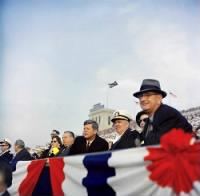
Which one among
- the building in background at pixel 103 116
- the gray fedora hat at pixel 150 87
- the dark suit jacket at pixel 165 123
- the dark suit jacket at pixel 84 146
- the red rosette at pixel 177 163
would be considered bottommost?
the red rosette at pixel 177 163

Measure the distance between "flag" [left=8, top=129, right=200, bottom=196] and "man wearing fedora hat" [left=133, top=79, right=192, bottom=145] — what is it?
0.36 meters

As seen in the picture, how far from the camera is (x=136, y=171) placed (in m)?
3.06

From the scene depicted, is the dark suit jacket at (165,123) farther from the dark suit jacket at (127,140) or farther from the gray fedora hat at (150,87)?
the dark suit jacket at (127,140)

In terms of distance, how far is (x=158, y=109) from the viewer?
3.53 metres

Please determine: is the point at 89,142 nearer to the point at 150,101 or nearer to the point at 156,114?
the point at 150,101

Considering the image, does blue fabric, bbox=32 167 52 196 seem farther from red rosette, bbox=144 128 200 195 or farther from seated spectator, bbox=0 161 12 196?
red rosette, bbox=144 128 200 195

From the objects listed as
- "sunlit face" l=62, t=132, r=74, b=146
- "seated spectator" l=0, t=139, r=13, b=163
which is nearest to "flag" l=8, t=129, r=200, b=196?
"sunlit face" l=62, t=132, r=74, b=146

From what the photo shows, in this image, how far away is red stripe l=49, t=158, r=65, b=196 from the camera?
425 cm

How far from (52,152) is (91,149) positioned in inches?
67.0

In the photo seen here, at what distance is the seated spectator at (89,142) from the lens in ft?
17.1

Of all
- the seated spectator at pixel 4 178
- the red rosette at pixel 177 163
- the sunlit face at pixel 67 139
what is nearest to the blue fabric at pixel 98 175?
the red rosette at pixel 177 163

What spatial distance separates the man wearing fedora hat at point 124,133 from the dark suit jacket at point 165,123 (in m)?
0.87

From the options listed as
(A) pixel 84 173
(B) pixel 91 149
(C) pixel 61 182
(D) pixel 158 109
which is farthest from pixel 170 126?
(B) pixel 91 149

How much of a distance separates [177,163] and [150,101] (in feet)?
3.29
